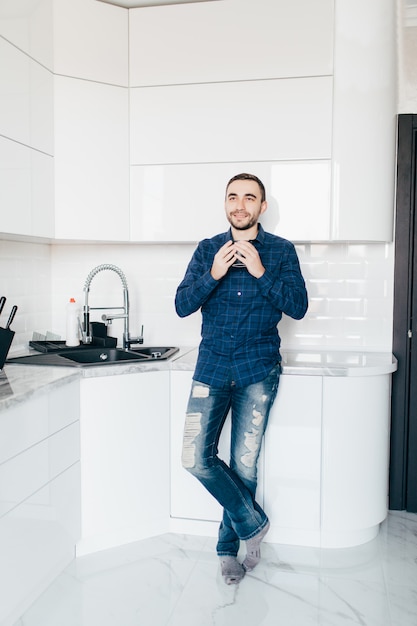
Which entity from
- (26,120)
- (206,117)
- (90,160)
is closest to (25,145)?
(26,120)

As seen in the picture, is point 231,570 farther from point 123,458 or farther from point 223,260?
point 223,260

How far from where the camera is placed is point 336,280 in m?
3.03

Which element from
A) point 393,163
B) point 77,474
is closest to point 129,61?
point 393,163

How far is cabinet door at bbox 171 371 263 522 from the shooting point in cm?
262

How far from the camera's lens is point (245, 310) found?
7.69 feet

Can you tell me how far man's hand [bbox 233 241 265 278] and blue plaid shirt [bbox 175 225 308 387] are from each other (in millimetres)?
31

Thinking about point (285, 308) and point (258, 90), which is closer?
point (285, 308)

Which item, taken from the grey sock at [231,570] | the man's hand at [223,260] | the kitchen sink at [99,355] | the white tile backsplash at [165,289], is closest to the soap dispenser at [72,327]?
the kitchen sink at [99,355]

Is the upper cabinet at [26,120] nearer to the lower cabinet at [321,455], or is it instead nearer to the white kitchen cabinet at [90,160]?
the white kitchen cabinet at [90,160]

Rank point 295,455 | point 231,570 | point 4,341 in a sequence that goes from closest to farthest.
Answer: point 4,341 → point 231,570 → point 295,455

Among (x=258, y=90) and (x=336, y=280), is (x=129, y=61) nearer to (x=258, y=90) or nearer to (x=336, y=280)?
(x=258, y=90)

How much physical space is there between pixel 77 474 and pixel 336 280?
1.58 meters

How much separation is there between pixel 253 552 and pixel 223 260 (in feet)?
3.89

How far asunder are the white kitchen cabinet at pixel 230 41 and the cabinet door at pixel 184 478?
55.9 inches
